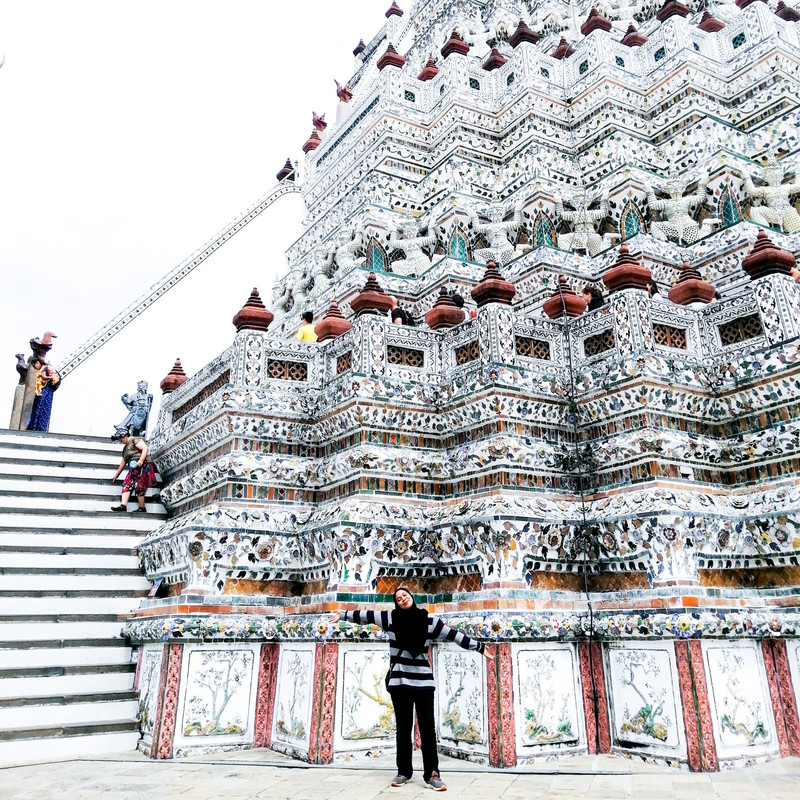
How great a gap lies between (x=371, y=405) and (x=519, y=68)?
12276 millimetres

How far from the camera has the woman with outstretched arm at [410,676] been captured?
5.43m

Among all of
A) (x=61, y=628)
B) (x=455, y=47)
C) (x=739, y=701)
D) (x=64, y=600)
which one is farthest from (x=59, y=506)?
(x=455, y=47)

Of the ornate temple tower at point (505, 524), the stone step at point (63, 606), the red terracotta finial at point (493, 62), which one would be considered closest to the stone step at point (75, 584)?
the stone step at point (63, 606)

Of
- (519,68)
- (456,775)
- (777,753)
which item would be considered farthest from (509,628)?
(519,68)

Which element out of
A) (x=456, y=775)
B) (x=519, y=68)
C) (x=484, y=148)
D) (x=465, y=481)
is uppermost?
(x=519, y=68)

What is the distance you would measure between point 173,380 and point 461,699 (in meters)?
7.11

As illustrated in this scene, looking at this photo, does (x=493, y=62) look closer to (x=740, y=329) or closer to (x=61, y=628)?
(x=740, y=329)

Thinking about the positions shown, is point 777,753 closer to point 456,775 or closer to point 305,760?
point 456,775

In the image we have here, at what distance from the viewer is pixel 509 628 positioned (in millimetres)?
6352

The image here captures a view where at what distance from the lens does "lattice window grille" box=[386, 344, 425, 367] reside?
8266 mm

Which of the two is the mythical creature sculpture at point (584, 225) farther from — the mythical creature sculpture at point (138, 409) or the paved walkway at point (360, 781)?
the paved walkway at point (360, 781)

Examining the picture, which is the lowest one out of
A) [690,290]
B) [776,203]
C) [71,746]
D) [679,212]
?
[71,746]

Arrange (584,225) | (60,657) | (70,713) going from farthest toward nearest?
(584,225), (60,657), (70,713)

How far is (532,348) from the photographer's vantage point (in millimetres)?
8281
